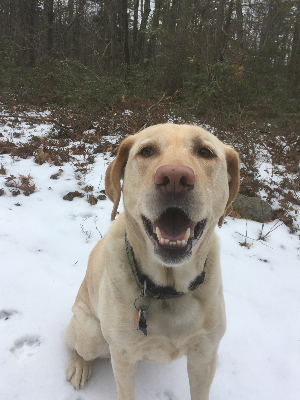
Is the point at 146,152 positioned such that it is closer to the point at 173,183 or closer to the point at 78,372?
the point at 173,183

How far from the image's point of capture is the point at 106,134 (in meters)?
7.29

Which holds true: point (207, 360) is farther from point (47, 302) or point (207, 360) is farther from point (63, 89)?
point (63, 89)

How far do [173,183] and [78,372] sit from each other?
68.4 inches

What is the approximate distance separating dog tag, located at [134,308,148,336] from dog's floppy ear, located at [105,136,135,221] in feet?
2.28

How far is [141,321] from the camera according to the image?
1.50 m

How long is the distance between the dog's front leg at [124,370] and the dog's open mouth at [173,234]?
0.71 metres

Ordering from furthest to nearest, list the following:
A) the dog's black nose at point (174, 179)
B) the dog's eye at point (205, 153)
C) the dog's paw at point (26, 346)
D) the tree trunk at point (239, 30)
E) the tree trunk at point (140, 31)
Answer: the tree trunk at point (140, 31)
the tree trunk at point (239, 30)
the dog's paw at point (26, 346)
the dog's eye at point (205, 153)
the dog's black nose at point (174, 179)

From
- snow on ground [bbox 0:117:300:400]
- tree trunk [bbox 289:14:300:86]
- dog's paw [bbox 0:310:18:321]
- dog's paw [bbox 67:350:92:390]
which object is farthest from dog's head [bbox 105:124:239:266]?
tree trunk [bbox 289:14:300:86]

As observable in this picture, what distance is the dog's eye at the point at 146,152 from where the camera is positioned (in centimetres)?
163

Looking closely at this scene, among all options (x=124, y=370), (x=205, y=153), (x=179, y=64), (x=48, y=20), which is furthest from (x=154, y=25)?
(x=124, y=370)

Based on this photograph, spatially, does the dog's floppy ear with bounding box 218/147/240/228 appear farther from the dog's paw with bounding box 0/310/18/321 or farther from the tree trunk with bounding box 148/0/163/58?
the tree trunk with bounding box 148/0/163/58

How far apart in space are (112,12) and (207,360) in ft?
47.2

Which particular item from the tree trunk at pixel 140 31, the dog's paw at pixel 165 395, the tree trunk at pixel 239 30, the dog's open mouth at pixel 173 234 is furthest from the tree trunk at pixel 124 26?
the dog's paw at pixel 165 395

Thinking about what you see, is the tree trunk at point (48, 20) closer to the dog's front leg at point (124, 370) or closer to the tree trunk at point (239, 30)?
the tree trunk at point (239, 30)
